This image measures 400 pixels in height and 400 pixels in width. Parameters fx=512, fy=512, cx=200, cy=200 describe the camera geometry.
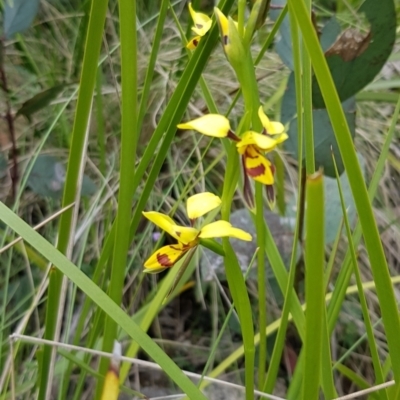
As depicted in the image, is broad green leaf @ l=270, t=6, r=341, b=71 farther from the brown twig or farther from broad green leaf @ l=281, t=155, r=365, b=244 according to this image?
the brown twig

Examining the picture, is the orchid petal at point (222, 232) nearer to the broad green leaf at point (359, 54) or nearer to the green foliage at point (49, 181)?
the broad green leaf at point (359, 54)

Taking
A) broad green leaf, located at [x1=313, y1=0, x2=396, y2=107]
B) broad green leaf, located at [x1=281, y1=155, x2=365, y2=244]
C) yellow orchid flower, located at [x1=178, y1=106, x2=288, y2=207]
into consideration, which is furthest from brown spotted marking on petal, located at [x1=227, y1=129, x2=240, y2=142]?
broad green leaf, located at [x1=281, y1=155, x2=365, y2=244]

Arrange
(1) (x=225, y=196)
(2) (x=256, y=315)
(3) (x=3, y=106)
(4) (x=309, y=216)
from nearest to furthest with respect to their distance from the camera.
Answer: (4) (x=309, y=216)
(1) (x=225, y=196)
(2) (x=256, y=315)
(3) (x=3, y=106)

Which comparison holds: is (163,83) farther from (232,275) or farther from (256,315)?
(232,275)

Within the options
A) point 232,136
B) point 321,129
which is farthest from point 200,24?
point 321,129

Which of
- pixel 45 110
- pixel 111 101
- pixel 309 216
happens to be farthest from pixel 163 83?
pixel 309 216

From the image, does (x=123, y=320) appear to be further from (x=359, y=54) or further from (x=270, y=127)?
(x=359, y=54)
